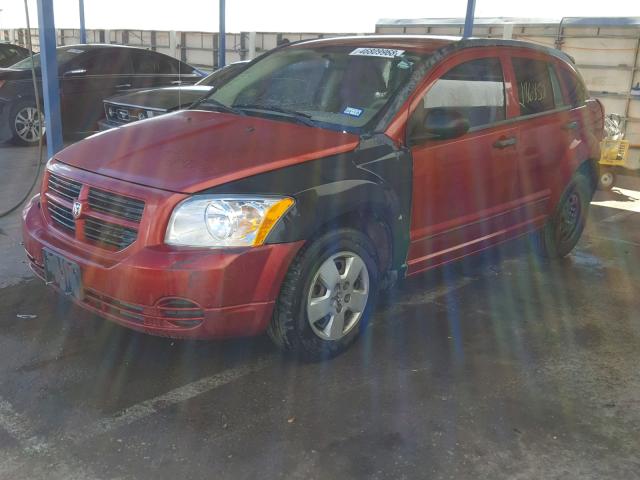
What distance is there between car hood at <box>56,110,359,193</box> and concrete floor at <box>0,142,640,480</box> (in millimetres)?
987

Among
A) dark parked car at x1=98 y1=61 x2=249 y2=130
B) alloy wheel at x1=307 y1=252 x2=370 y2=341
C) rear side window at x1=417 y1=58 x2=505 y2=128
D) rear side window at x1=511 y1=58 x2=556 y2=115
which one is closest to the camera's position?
alloy wheel at x1=307 y1=252 x2=370 y2=341

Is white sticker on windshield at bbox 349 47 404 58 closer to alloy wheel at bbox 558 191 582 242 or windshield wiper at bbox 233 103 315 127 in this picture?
windshield wiper at bbox 233 103 315 127

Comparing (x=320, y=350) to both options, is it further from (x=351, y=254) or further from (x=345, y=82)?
(x=345, y=82)

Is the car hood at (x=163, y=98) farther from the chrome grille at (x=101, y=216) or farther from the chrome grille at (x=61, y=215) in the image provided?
the chrome grille at (x=101, y=216)

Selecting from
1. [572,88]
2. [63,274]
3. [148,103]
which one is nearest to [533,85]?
[572,88]

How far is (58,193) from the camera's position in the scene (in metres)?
3.57

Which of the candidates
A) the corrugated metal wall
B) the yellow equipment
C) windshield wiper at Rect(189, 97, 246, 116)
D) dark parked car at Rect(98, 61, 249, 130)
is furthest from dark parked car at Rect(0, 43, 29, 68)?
the yellow equipment

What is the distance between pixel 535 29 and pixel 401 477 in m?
11.2

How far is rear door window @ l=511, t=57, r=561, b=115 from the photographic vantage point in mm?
4641

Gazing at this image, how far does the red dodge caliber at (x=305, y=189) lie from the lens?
3.05 meters

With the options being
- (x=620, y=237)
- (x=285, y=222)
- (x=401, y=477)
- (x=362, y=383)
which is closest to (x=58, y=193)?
(x=285, y=222)

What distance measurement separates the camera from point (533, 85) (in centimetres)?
480

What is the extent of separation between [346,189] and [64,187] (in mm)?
1472

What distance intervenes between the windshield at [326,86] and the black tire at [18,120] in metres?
6.27
